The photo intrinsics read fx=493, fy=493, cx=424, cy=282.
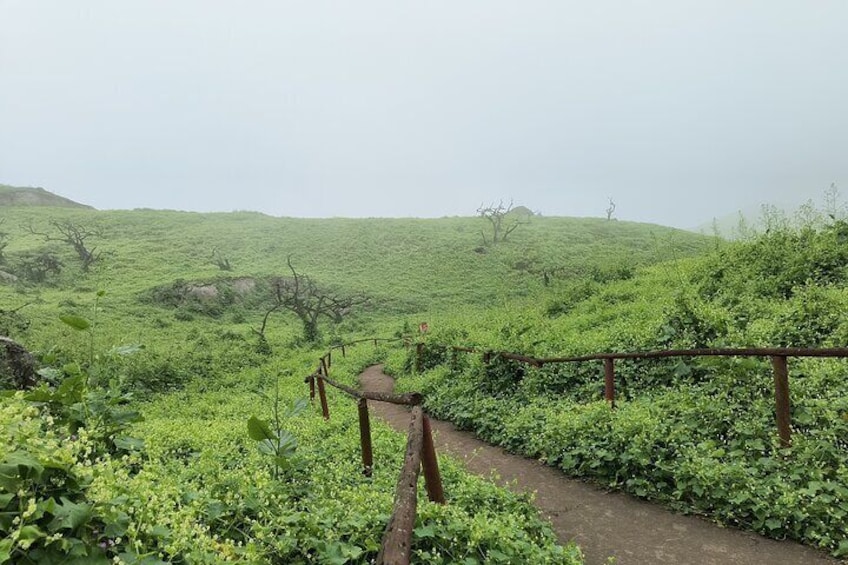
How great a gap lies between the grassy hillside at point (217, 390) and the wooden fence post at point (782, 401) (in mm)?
2939

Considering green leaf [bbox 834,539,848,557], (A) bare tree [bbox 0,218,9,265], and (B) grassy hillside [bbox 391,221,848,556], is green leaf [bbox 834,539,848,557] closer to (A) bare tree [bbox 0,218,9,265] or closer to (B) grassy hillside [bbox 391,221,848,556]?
(B) grassy hillside [bbox 391,221,848,556]

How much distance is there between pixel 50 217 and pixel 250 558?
7199cm

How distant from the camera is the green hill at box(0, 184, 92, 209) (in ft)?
230

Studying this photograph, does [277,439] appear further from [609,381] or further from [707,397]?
[707,397]

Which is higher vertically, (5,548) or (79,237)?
(79,237)

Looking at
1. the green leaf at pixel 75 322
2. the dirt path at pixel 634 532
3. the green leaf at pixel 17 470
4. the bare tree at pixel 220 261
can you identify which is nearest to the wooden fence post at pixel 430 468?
the dirt path at pixel 634 532

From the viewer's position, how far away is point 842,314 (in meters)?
8.12

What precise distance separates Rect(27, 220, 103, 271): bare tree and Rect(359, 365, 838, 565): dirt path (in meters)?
38.1

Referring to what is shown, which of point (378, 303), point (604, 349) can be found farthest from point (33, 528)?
point (378, 303)

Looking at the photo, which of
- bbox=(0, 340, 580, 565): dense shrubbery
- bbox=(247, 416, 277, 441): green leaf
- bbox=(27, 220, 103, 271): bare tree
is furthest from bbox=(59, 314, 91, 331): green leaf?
bbox=(27, 220, 103, 271): bare tree

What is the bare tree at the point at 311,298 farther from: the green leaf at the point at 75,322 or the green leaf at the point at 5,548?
the green leaf at the point at 5,548

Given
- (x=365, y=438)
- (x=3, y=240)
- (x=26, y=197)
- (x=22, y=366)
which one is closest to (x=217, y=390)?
(x=22, y=366)

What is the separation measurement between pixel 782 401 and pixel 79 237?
53.3 metres

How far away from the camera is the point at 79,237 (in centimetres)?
4491
